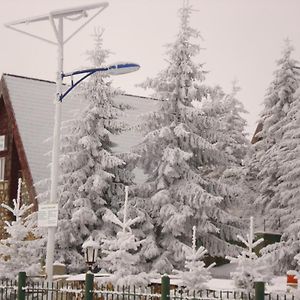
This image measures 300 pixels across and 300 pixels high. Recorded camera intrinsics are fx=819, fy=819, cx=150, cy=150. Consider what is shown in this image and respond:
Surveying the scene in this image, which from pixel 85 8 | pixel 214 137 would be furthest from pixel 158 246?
pixel 85 8

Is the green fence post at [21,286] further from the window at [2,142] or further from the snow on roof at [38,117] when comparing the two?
the window at [2,142]

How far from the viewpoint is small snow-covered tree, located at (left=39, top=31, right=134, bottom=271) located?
26.7m

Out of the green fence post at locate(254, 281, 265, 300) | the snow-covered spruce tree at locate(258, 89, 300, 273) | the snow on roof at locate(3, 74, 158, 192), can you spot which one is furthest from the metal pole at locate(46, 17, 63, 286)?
the snow on roof at locate(3, 74, 158, 192)

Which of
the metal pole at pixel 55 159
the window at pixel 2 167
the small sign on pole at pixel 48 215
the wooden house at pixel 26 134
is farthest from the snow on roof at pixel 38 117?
the small sign on pole at pixel 48 215

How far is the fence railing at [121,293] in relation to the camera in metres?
15.7

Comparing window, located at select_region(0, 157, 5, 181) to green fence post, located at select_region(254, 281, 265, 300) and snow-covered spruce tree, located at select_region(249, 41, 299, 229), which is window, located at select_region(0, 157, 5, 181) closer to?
snow-covered spruce tree, located at select_region(249, 41, 299, 229)

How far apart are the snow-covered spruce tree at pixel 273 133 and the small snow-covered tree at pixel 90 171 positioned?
4.90 metres

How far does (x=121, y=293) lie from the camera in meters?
16.5

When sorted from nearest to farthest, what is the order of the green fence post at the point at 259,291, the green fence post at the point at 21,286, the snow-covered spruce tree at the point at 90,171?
the green fence post at the point at 259,291
the green fence post at the point at 21,286
the snow-covered spruce tree at the point at 90,171

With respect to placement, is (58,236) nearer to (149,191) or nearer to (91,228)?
(91,228)

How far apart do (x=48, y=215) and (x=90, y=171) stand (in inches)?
348

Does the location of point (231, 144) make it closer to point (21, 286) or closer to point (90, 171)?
point (90, 171)

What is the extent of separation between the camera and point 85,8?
19.5 meters

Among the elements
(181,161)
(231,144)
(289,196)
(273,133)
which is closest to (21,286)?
(181,161)
